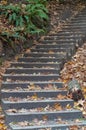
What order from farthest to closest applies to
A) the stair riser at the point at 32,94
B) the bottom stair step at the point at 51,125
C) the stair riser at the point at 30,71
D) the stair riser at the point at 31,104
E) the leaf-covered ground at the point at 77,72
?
the stair riser at the point at 30,71 → the stair riser at the point at 32,94 → the leaf-covered ground at the point at 77,72 → the stair riser at the point at 31,104 → the bottom stair step at the point at 51,125

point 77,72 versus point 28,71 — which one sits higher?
point 28,71

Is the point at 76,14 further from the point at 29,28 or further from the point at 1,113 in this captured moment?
the point at 1,113

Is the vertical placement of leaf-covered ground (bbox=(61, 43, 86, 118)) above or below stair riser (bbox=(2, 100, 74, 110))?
above

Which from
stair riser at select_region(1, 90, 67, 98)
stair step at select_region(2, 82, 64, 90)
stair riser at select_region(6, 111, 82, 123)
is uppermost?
stair step at select_region(2, 82, 64, 90)

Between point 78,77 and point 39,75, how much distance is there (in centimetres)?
100

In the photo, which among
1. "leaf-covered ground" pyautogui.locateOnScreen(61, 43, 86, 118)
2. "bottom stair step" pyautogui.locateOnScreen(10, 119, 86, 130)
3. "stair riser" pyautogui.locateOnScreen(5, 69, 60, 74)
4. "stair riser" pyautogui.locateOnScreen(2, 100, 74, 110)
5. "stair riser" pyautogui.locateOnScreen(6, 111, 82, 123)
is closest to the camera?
"bottom stair step" pyautogui.locateOnScreen(10, 119, 86, 130)

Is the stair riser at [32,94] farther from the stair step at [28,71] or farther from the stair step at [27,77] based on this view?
the stair step at [28,71]

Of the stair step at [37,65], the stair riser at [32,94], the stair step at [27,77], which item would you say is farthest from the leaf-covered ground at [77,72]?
the stair riser at [32,94]

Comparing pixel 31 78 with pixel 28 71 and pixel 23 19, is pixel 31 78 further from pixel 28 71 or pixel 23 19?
pixel 23 19

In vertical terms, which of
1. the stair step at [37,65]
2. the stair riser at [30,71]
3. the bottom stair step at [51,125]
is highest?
the stair step at [37,65]

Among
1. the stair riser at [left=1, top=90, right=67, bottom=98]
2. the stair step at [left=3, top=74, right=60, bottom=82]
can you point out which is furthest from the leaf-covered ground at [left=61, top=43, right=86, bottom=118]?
the stair riser at [left=1, top=90, right=67, bottom=98]

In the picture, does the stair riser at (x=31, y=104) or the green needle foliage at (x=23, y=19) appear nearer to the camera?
the stair riser at (x=31, y=104)

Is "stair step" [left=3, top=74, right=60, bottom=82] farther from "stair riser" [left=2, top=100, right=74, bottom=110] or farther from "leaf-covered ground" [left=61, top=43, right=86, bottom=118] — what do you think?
"stair riser" [left=2, top=100, right=74, bottom=110]

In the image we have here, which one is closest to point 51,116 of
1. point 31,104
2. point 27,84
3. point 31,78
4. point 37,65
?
point 31,104
